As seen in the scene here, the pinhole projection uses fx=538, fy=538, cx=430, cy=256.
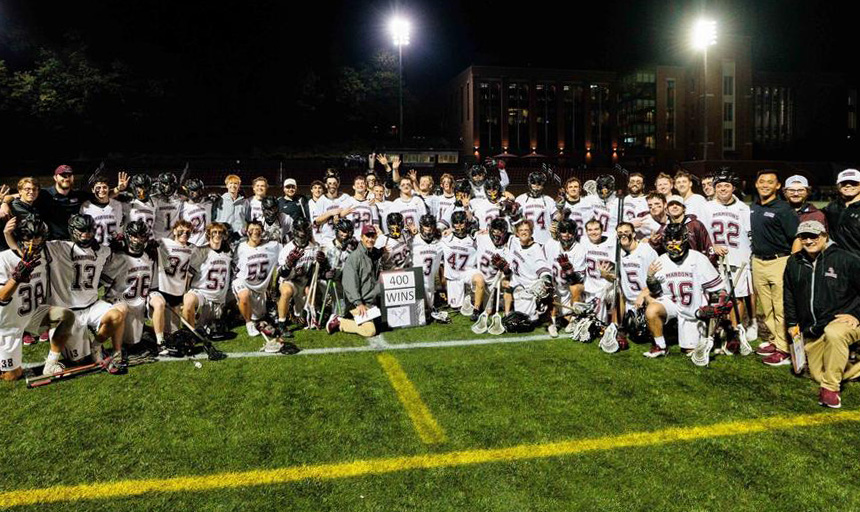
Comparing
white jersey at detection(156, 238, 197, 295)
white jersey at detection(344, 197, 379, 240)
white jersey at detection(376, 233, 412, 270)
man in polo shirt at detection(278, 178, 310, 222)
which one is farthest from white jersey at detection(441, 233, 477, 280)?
white jersey at detection(156, 238, 197, 295)

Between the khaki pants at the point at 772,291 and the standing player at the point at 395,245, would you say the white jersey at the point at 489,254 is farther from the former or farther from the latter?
the khaki pants at the point at 772,291

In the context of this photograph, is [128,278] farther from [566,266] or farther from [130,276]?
→ [566,266]

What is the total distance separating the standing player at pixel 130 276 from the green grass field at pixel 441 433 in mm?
746

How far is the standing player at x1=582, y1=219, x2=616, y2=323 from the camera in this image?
25.5 feet

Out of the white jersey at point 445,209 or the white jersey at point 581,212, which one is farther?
the white jersey at point 445,209

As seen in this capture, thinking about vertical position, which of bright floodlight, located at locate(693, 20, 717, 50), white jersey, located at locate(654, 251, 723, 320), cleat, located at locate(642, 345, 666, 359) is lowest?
cleat, located at locate(642, 345, 666, 359)

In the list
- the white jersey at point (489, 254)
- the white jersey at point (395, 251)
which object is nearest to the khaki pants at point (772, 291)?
the white jersey at point (489, 254)

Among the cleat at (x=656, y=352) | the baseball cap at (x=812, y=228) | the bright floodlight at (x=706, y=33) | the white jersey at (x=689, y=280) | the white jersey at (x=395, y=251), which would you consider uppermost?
the bright floodlight at (x=706, y=33)

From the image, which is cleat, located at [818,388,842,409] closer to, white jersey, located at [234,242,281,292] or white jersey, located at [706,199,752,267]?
white jersey, located at [706,199,752,267]

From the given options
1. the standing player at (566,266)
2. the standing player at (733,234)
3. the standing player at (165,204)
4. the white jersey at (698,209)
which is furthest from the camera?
the standing player at (165,204)

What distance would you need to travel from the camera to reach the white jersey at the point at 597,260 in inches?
312

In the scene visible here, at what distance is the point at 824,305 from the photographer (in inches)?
220

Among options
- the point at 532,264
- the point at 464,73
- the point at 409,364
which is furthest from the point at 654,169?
the point at 409,364

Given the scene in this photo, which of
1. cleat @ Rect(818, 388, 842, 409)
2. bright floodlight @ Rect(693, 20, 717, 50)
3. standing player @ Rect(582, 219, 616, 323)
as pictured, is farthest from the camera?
bright floodlight @ Rect(693, 20, 717, 50)
